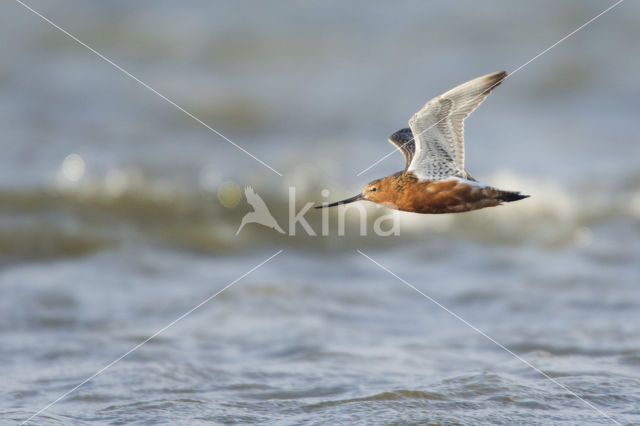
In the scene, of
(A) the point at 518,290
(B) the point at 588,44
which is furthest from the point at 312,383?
(B) the point at 588,44

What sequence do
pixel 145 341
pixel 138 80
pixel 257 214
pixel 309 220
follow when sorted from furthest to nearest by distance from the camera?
pixel 138 80
pixel 257 214
pixel 309 220
pixel 145 341

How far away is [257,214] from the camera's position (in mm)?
11859

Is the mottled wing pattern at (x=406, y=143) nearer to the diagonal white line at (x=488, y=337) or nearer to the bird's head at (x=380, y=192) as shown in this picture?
the bird's head at (x=380, y=192)

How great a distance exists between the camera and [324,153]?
1337 centimetres

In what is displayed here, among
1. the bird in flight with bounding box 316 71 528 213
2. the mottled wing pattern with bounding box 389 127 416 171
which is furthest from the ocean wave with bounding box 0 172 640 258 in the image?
the bird in flight with bounding box 316 71 528 213

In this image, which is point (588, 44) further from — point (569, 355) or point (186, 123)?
point (569, 355)

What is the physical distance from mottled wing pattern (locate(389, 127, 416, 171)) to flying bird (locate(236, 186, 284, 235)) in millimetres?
5338

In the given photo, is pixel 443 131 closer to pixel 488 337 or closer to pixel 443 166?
pixel 443 166

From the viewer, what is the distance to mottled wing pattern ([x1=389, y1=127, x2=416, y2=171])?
582 centimetres

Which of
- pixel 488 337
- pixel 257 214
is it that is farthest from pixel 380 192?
pixel 257 214

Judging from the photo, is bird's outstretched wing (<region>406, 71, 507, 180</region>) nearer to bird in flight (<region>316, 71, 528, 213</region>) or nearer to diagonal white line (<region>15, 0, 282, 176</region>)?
bird in flight (<region>316, 71, 528, 213</region>)

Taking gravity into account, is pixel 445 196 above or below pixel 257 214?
below

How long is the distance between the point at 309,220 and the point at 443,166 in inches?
245

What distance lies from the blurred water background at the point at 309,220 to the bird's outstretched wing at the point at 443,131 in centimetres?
170
